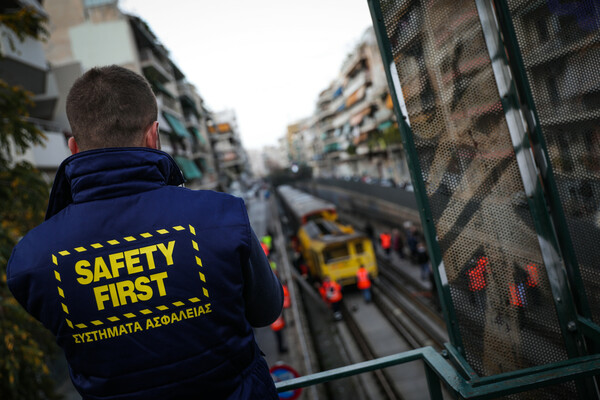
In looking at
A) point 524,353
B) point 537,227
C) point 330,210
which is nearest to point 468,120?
point 537,227

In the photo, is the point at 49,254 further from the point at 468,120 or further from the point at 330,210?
the point at 330,210

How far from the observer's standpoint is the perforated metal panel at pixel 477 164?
2.00 meters

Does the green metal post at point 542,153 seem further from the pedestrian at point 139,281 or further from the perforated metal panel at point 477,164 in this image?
the pedestrian at point 139,281

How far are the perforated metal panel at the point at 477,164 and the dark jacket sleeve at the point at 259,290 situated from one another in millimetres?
1063

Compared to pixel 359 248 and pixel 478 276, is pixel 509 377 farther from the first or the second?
pixel 359 248

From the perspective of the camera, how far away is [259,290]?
4.23 feet

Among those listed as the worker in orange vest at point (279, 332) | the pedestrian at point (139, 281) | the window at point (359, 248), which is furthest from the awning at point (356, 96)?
the pedestrian at point (139, 281)

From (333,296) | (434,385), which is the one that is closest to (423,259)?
(333,296)

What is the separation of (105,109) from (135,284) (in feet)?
1.78

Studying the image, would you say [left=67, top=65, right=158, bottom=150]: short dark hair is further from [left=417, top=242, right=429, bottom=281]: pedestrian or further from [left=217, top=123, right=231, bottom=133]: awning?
[left=217, top=123, right=231, bottom=133]: awning

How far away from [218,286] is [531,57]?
6.05ft

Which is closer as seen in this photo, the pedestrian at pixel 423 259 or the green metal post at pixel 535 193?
the green metal post at pixel 535 193

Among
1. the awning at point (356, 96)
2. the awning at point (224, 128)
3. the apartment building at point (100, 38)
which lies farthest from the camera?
the awning at point (224, 128)

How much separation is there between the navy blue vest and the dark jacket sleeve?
6 cm
